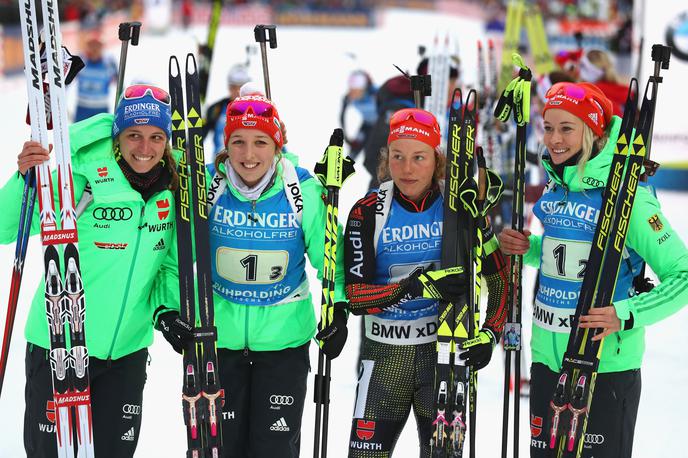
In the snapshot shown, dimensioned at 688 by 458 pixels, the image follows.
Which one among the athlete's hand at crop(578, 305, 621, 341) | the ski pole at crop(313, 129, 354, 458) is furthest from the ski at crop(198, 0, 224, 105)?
the athlete's hand at crop(578, 305, 621, 341)

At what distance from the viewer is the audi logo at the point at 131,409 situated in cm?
341

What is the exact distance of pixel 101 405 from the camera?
11.1 ft

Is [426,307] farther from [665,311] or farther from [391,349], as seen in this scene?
[665,311]

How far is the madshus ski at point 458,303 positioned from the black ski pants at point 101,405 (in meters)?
1.12

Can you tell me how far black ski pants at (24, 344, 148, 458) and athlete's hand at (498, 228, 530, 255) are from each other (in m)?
1.47

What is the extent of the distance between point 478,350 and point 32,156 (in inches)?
66.7

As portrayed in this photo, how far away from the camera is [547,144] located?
11.0ft

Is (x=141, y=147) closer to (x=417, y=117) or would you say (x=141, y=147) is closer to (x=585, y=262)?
(x=417, y=117)

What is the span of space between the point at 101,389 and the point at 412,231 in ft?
4.19

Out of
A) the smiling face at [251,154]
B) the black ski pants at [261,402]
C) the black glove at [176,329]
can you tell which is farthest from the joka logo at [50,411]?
the smiling face at [251,154]

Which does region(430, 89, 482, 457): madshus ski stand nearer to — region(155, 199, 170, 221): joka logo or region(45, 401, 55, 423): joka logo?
region(155, 199, 170, 221): joka logo

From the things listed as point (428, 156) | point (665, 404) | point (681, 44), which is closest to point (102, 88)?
point (681, 44)

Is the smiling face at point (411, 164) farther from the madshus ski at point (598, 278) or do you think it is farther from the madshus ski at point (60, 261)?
the madshus ski at point (60, 261)

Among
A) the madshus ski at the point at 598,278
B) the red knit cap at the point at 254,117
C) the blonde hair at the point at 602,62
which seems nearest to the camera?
the madshus ski at the point at 598,278
